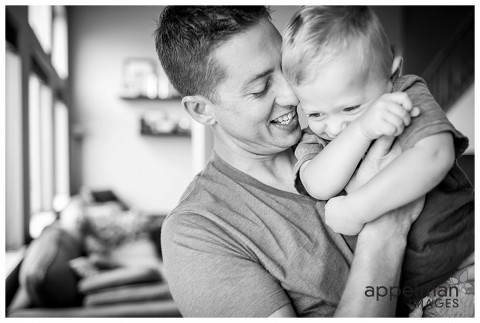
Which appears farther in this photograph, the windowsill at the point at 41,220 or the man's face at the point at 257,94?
the windowsill at the point at 41,220

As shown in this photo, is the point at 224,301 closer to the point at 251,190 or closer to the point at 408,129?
the point at 251,190

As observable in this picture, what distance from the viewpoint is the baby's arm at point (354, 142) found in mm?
568

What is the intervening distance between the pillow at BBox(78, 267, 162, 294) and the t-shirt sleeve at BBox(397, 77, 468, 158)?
1.95m

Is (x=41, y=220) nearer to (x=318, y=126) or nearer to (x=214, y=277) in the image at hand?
(x=214, y=277)

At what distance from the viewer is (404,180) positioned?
0.59 meters

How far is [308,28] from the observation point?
60 cm

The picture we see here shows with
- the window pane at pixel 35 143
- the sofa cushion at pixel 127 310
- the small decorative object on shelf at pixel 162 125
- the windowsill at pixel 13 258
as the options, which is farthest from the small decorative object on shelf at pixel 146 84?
the sofa cushion at pixel 127 310

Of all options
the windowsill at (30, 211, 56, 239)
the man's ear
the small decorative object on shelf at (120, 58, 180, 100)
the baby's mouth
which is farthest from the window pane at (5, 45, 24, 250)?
the small decorative object on shelf at (120, 58, 180, 100)

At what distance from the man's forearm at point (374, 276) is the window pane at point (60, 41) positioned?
467cm

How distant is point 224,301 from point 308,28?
395 mm

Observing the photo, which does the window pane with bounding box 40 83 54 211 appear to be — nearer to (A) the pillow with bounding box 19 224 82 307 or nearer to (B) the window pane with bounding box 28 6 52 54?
(B) the window pane with bounding box 28 6 52 54

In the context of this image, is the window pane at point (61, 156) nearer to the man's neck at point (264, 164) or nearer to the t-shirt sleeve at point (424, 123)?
the man's neck at point (264, 164)

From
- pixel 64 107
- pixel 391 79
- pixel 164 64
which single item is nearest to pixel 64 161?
pixel 64 107

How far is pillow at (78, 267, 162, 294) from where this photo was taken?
229cm
